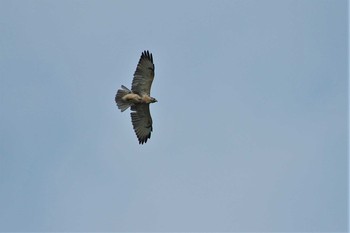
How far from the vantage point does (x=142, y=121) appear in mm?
60406

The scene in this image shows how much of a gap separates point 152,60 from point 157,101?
6.57 feet

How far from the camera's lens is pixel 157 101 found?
59438 millimetres

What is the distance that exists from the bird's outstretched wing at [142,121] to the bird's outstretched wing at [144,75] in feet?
3.24

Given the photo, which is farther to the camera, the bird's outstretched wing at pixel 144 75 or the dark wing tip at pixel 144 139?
the dark wing tip at pixel 144 139

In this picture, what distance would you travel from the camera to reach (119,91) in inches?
2323

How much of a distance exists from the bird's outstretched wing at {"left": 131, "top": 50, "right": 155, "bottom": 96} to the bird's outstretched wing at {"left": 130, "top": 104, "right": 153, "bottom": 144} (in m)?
0.99

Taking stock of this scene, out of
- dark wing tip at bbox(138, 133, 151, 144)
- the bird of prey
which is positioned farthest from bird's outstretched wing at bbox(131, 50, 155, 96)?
dark wing tip at bbox(138, 133, 151, 144)

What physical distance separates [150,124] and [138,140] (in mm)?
876

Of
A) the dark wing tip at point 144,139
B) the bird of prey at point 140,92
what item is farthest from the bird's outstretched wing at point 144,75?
the dark wing tip at point 144,139

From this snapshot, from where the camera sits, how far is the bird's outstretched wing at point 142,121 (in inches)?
2357

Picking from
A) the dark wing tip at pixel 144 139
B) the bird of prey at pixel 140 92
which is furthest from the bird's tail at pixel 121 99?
the dark wing tip at pixel 144 139

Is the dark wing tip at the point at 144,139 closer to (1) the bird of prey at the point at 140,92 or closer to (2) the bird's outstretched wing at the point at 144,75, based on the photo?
(1) the bird of prey at the point at 140,92

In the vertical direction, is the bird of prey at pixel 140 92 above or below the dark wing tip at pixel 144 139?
above

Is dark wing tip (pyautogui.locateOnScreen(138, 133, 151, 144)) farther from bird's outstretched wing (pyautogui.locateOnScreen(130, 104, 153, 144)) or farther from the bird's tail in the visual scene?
the bird's tail
